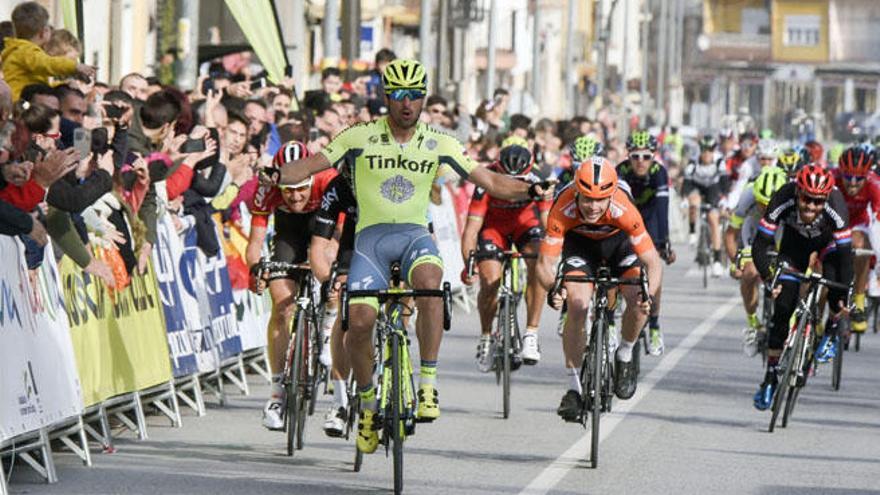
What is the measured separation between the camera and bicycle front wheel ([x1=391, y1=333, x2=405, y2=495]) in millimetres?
11797

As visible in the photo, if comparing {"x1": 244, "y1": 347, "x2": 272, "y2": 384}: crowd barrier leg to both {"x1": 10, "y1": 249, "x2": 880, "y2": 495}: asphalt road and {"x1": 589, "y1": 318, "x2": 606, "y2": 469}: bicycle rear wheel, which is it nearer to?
{"x1": 10, "y1": 249, "x2": 880, "y2": 495}: asphalt road

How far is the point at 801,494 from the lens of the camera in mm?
12609

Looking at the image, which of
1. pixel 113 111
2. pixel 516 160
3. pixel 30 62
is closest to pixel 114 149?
pixel 30 62

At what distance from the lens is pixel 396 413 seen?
11922mm

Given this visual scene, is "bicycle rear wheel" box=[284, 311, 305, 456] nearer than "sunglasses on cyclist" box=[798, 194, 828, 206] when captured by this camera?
Yes

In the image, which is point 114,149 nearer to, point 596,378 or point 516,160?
point 596,378

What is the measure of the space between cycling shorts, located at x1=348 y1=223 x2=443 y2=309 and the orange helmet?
5.25 feet

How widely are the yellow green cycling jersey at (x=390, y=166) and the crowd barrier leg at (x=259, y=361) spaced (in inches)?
199

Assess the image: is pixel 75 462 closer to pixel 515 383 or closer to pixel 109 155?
pixel 109 155

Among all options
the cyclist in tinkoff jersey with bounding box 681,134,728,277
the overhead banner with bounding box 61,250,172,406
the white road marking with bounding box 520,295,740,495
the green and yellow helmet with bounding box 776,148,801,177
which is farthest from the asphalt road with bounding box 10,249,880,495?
the cyclist in tinkoff jersey with bounding box 681,134,728,277

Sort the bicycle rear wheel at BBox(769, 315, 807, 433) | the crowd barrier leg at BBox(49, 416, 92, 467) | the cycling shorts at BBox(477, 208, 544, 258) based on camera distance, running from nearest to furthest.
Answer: the crowd barrier leg at BBox(49, 416, 92, 467)
the bicycle rear wheel at BBox(769, 315, 807, 433)
the cycling shorts at BBox(477, 208, 544, 258)

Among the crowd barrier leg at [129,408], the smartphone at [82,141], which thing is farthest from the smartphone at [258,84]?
the smartphone at [82,141]

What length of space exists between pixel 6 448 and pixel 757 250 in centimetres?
598

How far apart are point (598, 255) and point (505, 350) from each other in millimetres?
1813
